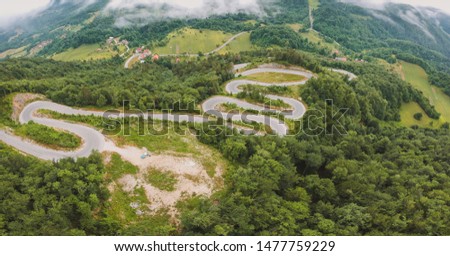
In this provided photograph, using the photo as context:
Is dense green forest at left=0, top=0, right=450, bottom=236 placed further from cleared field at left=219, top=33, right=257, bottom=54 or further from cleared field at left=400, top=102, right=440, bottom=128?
cleared field at left=219, top=33, right=257, bottom=54

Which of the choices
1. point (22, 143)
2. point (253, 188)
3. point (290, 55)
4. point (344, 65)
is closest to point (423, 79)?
point (344, 65)

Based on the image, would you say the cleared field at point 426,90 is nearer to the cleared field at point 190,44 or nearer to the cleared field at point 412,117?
the cleared field at point 412,117

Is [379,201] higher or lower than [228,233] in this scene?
lower

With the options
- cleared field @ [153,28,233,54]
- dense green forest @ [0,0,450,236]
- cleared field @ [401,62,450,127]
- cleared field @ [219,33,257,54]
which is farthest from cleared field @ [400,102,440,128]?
cleared field @ [153,28,233,54]

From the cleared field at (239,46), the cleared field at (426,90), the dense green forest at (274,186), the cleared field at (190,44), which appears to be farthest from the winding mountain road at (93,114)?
the cleared field at (190,44)

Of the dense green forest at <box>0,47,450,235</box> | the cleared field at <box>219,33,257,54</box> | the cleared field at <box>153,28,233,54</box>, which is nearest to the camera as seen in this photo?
the dense green forest at <box>0,47,450,235</box>

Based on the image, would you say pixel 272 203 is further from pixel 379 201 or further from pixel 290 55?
pixel 290 55
